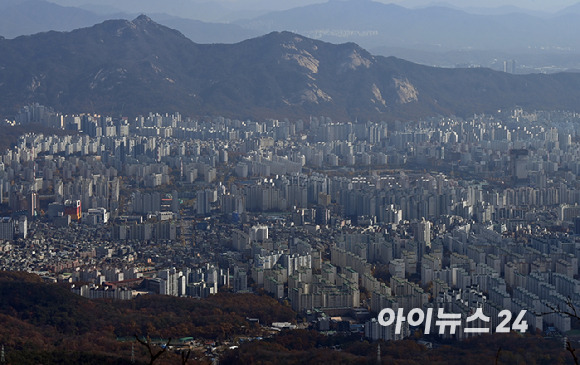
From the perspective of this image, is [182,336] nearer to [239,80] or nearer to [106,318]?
[106,318]

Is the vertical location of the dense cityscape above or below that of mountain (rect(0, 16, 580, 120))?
below

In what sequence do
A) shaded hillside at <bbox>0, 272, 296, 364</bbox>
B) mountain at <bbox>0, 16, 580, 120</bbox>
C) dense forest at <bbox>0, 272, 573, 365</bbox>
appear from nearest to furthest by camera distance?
dense forest at <bbox>0, 272, 573, 365</bbox>
shaded hillside at <bbox>0, 272, 296, 364</bbox>
mountain at <bbox>0, 16, 580, 120</bbox>

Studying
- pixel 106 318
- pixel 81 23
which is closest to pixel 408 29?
pixel 81 23

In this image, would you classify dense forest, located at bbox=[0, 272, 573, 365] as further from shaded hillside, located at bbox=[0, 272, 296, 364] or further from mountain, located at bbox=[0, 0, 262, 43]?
mountain, located at bbox=[0, 0, 262, 43]

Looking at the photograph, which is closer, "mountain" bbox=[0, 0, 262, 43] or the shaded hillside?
the shaded hillside

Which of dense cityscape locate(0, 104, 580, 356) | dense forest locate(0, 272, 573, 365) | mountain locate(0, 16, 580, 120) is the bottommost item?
dense forest locate(0, 272, 573, 365)

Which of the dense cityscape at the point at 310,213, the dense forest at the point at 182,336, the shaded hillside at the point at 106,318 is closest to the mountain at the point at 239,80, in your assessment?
the dense cityscape at the point at 310,213

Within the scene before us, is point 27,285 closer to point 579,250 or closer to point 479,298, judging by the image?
point 479,298

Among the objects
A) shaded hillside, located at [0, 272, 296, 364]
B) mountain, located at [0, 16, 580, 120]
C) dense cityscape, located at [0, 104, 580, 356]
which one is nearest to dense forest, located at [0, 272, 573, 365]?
shaded hillside, located at [0, 272, 296, 364]
